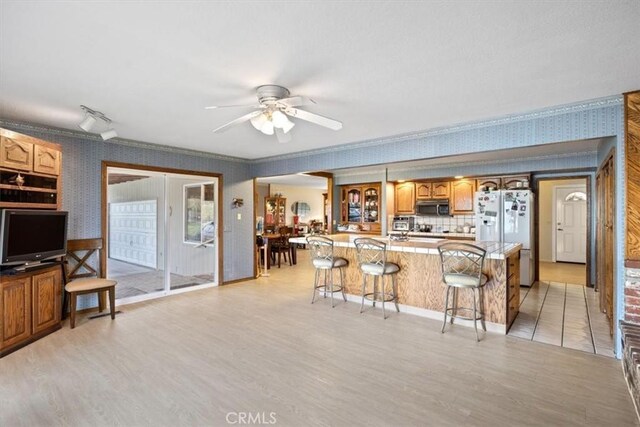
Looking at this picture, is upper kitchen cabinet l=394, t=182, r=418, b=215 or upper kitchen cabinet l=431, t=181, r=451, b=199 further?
upper kitchen cabinet l=394, t=182, r=418, b=215

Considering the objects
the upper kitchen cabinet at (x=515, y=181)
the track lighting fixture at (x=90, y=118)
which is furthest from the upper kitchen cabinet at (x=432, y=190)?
the track lighting fixture at (x=90, y=118)

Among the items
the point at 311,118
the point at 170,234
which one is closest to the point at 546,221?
the point at 311,118

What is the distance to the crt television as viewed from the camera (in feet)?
10.5

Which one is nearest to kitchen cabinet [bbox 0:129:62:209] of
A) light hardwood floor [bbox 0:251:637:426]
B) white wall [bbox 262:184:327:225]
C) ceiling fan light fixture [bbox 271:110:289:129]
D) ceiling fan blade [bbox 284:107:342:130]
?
light hardwood floor [bbox 0:251:637:426]

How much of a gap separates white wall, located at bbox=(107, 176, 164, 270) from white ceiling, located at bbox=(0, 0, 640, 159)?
2.49m

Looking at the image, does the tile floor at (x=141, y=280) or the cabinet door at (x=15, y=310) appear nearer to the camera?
the cabinet door at (x=15, y=310)

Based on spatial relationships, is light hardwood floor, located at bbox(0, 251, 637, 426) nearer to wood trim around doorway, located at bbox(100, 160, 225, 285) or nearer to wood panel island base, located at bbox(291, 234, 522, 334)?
wood panel island base, located at bbox(291, 234, 522, 334)

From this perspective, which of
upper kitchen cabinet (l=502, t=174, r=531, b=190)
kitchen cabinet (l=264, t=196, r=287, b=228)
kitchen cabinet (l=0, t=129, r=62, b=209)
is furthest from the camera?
kitchen cabinet (l=264, t=196, r=287, b=228)

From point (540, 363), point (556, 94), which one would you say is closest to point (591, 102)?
point (556, 94)

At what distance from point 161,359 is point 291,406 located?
1477mm

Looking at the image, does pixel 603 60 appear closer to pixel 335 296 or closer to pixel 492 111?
pixel 492 111

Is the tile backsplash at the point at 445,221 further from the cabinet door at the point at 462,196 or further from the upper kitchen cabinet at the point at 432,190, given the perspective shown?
the upper kitchen cabinet at the point at 432,190

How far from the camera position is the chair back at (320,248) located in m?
4.87

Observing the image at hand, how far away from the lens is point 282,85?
2.75 metres
